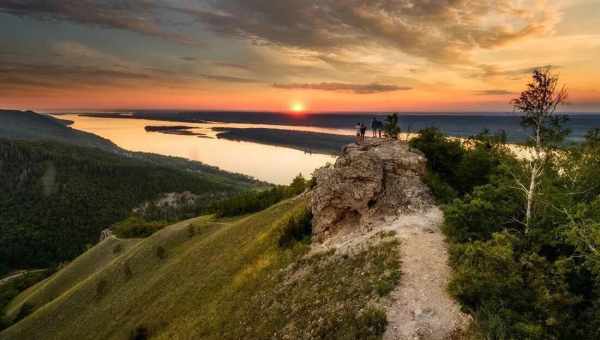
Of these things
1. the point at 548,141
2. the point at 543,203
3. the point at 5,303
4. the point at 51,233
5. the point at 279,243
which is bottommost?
the point at 51,233

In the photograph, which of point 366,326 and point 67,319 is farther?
point 67,319

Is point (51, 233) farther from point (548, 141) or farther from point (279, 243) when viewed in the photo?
point (548, 141)

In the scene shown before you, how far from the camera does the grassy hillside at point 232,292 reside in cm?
1803

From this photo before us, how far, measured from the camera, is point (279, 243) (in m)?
29.4

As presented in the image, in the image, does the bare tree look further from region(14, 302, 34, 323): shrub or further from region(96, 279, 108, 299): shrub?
region(14, 302, 34, 323): shrub

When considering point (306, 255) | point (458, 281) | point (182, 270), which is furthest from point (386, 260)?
point (182, 270)

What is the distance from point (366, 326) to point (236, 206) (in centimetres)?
5825

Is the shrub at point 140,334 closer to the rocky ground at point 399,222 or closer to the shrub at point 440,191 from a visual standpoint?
the rocky ground at point 399,222

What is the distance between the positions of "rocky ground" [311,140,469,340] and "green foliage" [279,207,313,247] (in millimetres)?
1834

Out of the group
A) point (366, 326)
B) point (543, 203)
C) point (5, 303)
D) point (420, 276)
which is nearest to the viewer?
point (366, 326)

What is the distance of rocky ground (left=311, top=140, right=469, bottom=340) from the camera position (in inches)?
583

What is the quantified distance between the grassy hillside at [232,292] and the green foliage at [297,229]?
0.66 m

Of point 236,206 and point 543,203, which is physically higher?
point 543,203

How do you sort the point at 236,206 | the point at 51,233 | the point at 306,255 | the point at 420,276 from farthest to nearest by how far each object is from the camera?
the point at 51,233
the point at 236,206
the point at 306,255
the point at 420,276
